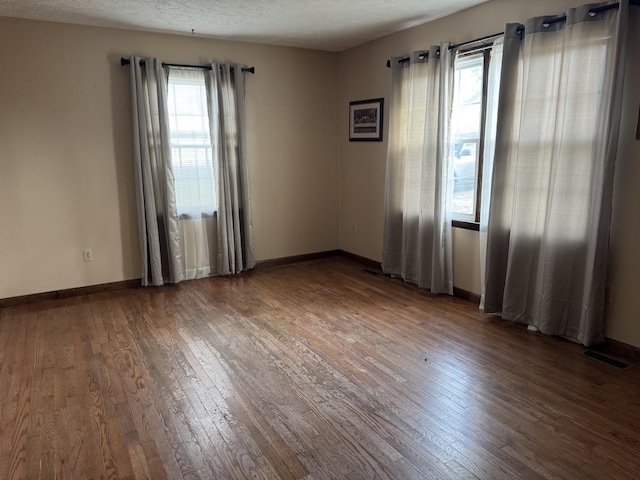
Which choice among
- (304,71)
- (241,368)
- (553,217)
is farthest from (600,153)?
(304,71)

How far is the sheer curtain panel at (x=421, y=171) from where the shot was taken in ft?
12.7

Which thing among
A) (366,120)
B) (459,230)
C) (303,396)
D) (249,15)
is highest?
(249,15)

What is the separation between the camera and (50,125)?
3928mm

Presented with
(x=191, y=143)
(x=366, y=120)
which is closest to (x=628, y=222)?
(x=366, y=120)

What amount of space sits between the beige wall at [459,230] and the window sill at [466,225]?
48 mm

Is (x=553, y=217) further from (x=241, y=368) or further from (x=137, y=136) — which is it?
(x=137, y=136)

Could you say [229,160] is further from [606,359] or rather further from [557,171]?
[606,359]

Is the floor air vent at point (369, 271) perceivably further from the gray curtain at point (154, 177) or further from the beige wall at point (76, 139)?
the gray curtain at point (154, 177)

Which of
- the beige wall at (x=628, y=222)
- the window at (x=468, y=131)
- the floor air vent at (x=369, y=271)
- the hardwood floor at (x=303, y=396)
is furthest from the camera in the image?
the floor air vent at (x=369, y=271)

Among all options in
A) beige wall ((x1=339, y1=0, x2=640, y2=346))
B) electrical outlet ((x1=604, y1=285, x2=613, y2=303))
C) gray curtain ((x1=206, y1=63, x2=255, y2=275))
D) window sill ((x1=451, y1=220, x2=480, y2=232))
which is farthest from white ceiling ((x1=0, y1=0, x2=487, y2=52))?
electrical outlet ((x1=604, y1=285, x2=613, y2=303))

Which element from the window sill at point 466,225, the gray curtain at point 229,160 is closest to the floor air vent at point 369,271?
the window sill at point 466,225

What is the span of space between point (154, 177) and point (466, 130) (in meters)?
2.90

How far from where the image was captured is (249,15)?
12.3ft

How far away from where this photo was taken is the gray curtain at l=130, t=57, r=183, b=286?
416cm
